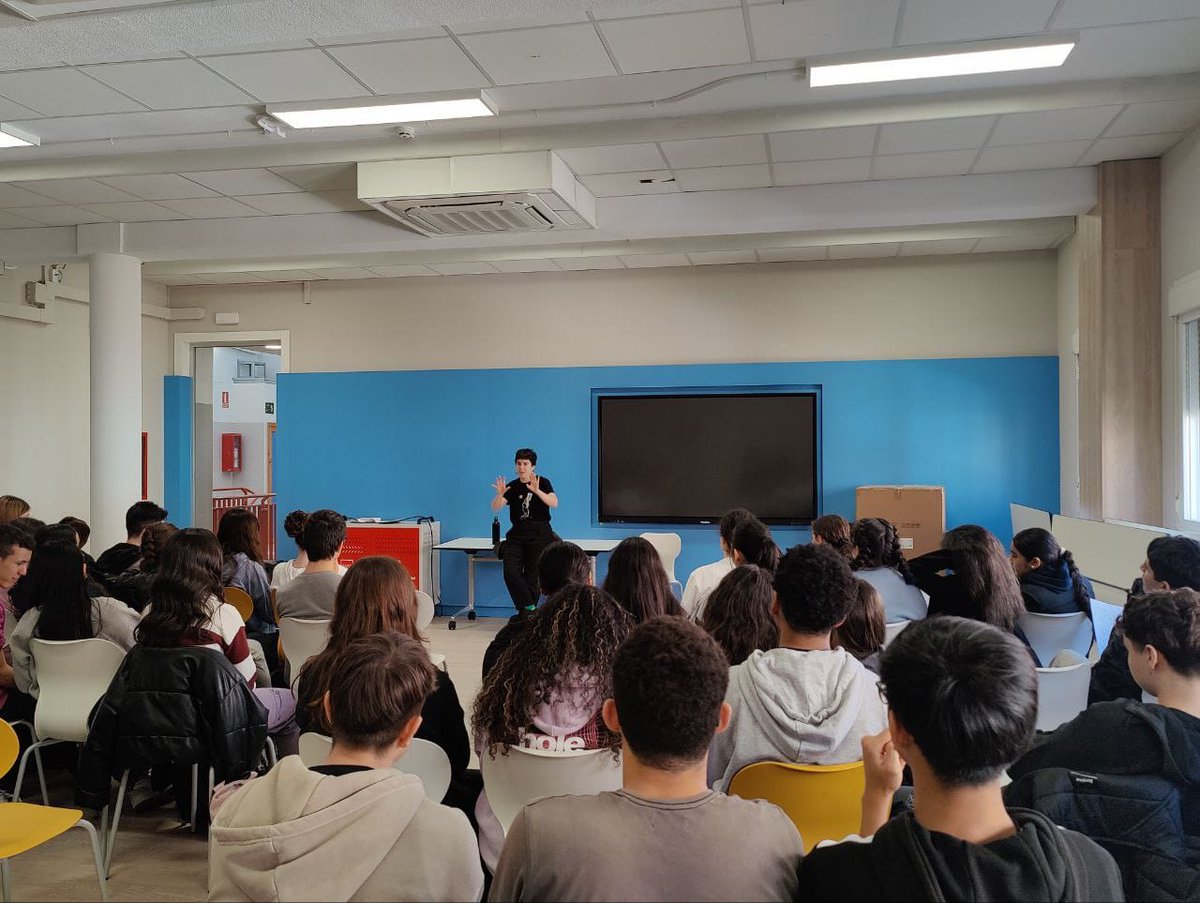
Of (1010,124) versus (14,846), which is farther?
(1010,124)

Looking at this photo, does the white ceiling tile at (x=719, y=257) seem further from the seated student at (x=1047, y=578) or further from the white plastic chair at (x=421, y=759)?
the white plastic chair at (x=421, y=759)

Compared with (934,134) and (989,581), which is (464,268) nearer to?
(934,134)

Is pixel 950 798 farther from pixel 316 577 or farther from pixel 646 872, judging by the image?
pixel 316 577

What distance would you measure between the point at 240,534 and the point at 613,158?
9.62 ft

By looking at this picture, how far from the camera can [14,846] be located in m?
2.29

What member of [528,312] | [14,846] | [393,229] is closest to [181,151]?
[393,229]

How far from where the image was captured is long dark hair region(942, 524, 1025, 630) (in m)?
3.61

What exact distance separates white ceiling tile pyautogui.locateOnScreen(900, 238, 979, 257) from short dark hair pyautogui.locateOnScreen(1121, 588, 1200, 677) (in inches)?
211

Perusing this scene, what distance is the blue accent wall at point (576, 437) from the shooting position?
24.1ft

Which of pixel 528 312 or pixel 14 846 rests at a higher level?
pixel 528 312

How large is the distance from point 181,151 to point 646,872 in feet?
17.5

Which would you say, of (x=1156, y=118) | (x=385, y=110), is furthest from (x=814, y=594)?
(x=1156, y=118)

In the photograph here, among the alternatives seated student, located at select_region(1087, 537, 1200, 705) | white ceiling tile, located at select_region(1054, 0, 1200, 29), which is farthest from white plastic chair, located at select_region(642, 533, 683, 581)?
white ceiling tile, located at select_region(1054, 0, 1200, 29)

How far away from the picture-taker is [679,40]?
3834mm
